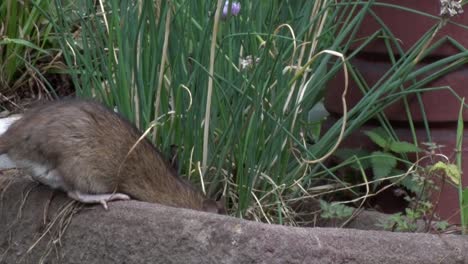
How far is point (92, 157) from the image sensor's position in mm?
3236

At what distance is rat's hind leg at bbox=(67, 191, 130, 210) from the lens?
10.3 feet

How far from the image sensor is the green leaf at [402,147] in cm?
346

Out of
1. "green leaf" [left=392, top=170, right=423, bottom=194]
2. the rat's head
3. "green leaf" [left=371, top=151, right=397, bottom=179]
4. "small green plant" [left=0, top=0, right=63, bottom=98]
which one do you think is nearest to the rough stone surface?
the rat's head

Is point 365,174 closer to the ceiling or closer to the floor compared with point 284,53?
closer to the floor

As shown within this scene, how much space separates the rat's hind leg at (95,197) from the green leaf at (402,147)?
0.90 metres

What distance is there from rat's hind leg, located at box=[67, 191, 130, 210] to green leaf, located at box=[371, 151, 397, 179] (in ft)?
2.64

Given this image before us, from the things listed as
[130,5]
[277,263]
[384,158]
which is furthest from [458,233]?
[130,5]

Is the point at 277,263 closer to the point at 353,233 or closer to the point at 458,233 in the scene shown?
the point at 353,233

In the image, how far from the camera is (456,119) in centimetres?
363

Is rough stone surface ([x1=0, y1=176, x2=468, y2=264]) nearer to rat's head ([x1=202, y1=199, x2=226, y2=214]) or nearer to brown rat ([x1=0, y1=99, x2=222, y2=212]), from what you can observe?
brown rat ([x1=0, y1=99, x2=222, y2=212])

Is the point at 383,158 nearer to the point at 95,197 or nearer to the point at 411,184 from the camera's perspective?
the point at 411,184

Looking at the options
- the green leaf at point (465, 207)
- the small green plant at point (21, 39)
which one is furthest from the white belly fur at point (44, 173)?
the small green plant at point (21, 39)

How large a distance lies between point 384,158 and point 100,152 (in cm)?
92

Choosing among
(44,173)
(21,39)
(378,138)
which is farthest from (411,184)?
(21,39)
